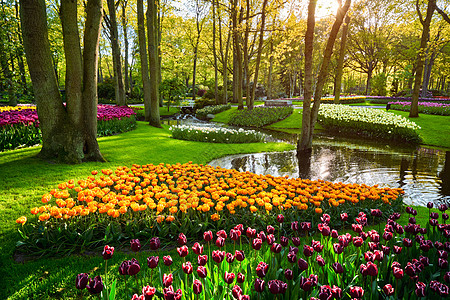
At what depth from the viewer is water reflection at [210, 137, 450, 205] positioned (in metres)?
8.02

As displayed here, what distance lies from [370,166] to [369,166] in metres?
0.05

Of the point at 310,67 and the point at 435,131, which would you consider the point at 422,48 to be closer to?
the point at 435,131

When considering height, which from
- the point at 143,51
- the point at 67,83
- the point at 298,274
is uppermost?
the point at 143,51

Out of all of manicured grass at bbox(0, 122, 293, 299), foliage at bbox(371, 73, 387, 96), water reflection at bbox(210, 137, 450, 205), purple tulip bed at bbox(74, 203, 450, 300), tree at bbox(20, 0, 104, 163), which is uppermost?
foliage at bbox(371, 73, 387, 96)

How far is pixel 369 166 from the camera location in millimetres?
10203

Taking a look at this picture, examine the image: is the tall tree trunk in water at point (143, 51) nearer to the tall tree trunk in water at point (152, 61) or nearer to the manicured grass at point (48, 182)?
the tall tree trunk in water at point (152, 61)

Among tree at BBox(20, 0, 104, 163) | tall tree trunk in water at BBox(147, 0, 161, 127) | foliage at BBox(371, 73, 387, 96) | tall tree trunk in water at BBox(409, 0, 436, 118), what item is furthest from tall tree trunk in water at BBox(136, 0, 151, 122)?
foliage at BBox(371, 73, 387, 96)

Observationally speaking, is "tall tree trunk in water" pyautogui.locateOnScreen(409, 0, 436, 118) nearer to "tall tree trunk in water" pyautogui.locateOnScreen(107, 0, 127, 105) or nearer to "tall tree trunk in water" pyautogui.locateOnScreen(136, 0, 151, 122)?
"tall tree trunk in water" pyautogui.locateOnScreen(136, 0, 151, 122)

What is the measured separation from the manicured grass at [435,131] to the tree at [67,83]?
1734 centimetres

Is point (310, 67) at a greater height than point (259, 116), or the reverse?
A: point (310, 67)

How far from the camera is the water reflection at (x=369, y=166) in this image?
8.02 m

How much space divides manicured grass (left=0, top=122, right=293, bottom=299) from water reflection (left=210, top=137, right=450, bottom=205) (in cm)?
Result: 146

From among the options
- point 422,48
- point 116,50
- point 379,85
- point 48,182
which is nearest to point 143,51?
point 116,50

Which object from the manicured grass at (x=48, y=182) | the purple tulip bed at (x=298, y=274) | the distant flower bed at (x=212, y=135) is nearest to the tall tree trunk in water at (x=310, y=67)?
the manicured grass at (x=48, y=182)
